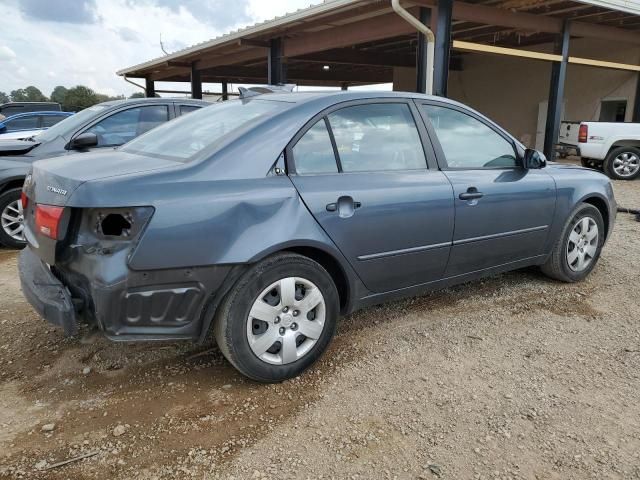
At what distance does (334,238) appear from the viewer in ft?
9.32

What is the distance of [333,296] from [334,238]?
1.11 ft

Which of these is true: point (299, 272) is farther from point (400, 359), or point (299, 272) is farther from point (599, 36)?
point (599, 36)

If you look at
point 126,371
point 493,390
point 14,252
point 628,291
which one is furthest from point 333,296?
point 14,252

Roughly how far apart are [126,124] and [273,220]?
4.18 metres

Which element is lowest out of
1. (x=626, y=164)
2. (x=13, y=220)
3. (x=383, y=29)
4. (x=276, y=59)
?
(x=13, y=220)

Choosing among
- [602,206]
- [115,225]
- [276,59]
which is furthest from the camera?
[276,59]

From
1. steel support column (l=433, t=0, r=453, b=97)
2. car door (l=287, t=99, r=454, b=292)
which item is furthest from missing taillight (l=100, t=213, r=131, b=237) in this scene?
steel support column (l=433, t=0, r=453, b=97)

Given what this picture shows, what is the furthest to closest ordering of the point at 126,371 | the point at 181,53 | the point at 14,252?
the point at 181,53 → the point at 14,252 → the point at 126,371

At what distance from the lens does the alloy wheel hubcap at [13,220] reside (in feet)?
18.0

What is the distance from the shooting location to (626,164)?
11.1 metres

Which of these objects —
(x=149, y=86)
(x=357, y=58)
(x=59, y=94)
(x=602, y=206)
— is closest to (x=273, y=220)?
(x=602, y=206)

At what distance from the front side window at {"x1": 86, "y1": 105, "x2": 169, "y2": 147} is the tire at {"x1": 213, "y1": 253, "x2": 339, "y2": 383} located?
391 cm

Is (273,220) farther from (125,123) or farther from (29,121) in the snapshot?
(29,121)

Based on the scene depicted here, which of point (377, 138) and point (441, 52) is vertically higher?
point (441, 52)
